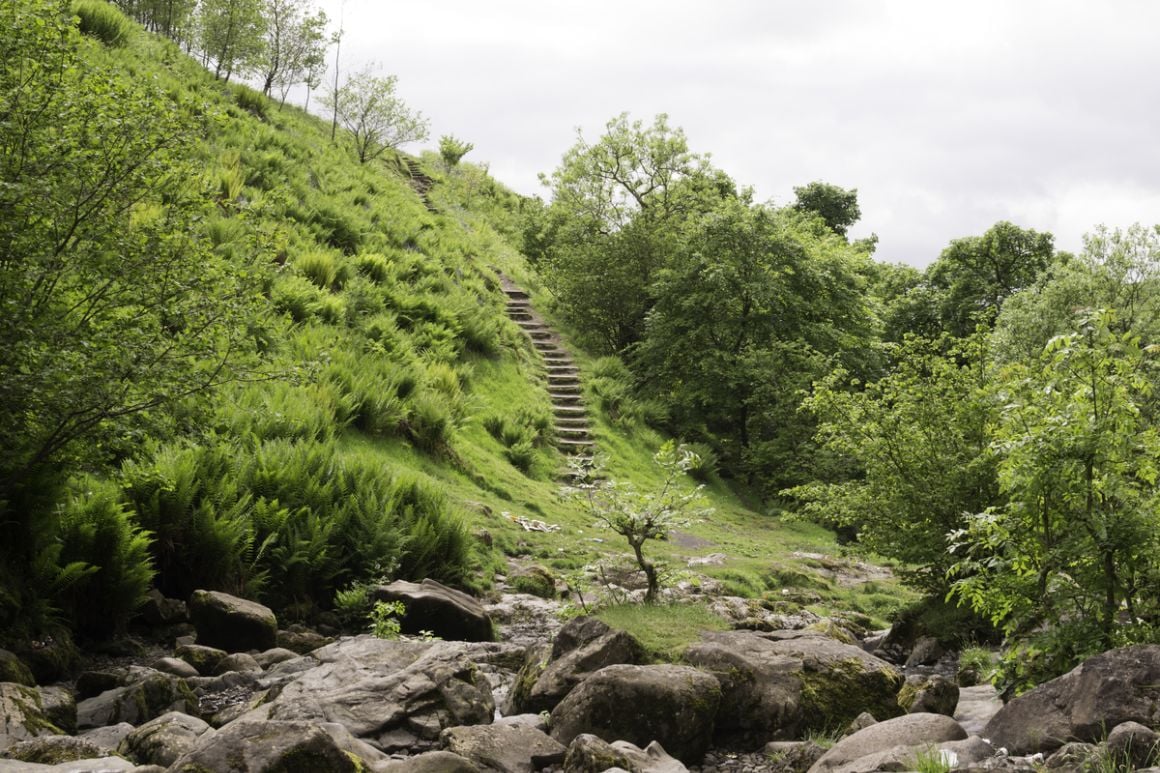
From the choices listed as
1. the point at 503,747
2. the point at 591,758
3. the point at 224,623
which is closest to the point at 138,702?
the point at 224,623

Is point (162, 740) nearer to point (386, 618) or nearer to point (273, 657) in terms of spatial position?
point (273, 657)

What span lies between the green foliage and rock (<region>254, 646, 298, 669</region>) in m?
0.83

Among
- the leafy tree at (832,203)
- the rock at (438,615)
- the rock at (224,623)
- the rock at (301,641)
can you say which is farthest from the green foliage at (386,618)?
the leafy tree at (832,203)

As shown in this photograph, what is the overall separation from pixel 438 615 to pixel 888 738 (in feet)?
17.5

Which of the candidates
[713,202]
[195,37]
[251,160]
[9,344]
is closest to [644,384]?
[713,202]

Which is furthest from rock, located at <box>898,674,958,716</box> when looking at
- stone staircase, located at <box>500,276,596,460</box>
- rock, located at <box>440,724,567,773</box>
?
stone staircase, located at <box>500,276,596,460</box>

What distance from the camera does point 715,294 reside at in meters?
23.8

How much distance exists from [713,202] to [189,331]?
932 inches

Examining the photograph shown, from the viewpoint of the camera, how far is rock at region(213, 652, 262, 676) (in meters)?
7.66

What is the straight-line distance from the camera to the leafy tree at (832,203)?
5019 centimetres

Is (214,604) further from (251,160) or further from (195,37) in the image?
(195,37)

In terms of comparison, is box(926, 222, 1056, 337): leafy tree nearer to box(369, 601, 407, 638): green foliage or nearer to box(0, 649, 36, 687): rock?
box(369, 601, 407, 638): green foliage

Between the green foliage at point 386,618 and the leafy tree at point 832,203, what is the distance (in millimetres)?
44963

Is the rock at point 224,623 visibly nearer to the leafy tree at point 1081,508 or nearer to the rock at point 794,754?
the rock at point 794,754
